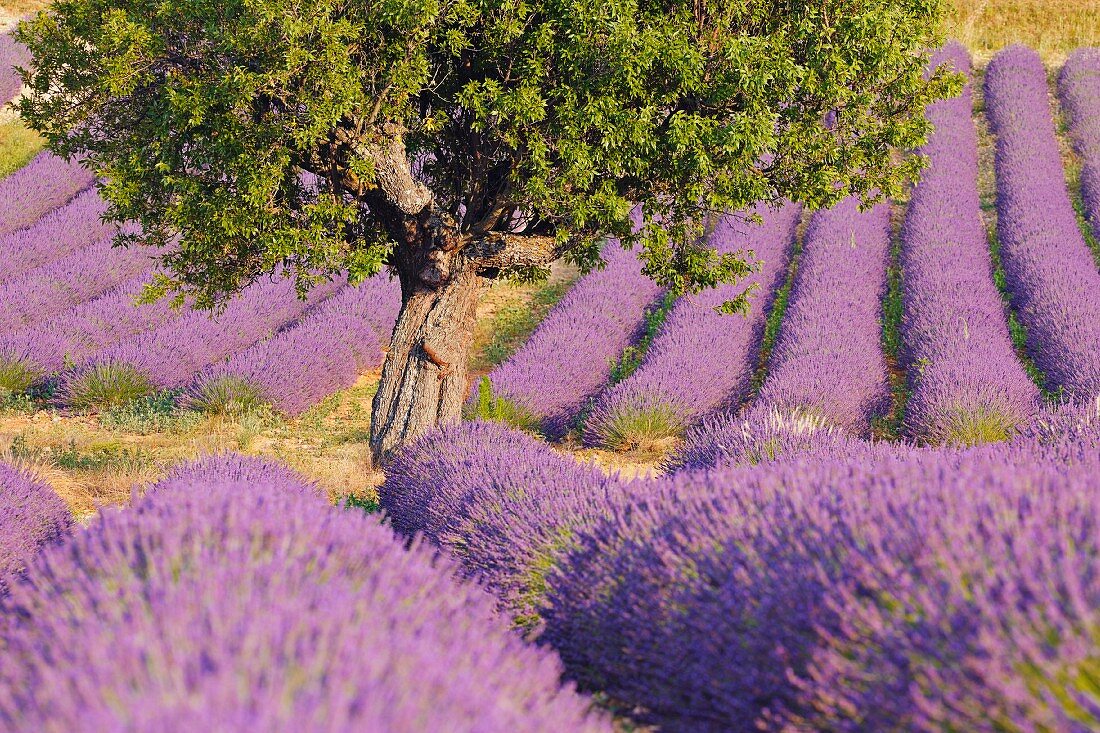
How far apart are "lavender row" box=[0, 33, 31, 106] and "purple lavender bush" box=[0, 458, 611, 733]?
1733cm

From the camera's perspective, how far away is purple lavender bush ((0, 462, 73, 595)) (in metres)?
4.29

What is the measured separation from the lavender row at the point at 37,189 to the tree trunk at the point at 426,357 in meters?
9.76

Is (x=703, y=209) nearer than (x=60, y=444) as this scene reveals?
Yes

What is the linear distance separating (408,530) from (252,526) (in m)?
2.65

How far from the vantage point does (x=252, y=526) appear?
2361 millimetres

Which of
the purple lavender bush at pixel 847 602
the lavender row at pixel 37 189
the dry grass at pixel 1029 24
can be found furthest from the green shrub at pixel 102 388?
the dry grass at pixel 1029 24

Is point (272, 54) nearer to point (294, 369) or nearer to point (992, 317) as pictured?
point (294, 369)

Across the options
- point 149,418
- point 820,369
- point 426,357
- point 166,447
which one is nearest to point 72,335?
point 149,418

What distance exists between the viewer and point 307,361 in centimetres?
966

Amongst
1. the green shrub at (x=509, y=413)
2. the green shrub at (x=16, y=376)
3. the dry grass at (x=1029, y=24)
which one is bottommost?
the green shrub at (x=16, y=376)

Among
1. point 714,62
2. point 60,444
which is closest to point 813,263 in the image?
point 714,62

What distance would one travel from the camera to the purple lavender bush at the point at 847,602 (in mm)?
1747

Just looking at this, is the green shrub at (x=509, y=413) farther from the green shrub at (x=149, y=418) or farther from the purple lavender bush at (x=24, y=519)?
the purple lavender bush at (x=24, y=519)

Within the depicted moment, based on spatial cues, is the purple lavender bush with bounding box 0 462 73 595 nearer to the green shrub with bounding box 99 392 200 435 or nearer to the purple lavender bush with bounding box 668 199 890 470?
the green shrub with bounding box 99 392 200 435
